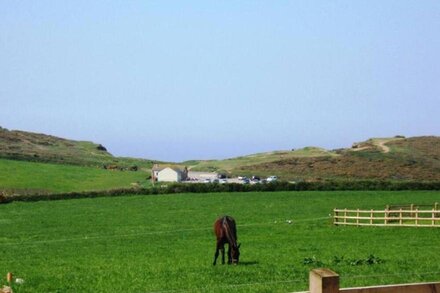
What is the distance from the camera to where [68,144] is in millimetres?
139250

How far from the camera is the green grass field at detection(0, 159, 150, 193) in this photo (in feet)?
252

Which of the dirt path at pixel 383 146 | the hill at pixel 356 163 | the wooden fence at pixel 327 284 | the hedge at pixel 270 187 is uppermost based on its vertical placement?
the dirt path at pixel 383 146

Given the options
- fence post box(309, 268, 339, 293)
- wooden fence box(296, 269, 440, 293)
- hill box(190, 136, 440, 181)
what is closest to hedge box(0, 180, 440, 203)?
hill box(190, 136, 440, 181)

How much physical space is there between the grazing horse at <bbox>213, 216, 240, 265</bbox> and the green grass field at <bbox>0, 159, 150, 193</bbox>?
53766 mm

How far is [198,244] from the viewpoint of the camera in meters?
32.8

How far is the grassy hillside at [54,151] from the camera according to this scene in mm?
100825

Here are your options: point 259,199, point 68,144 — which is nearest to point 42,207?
point 259,199

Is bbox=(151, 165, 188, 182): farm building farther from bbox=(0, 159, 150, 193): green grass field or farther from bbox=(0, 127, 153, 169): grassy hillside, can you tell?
bbox=(0, 127, 153, 169): grassy hillside

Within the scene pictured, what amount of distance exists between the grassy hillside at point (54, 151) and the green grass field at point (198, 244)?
3750 centimetres

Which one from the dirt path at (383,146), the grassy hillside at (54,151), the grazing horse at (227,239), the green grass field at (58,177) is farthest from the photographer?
the dirt path at (383,146)

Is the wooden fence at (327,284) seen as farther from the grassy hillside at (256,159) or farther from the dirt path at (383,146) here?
the dirt path at (383,146)

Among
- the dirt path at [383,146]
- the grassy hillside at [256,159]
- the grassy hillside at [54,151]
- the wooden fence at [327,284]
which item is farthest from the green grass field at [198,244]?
the grassy hillside at [256,159]

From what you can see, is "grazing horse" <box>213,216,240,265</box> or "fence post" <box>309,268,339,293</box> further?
"grazing horse" <box>213,216,240,265</box>

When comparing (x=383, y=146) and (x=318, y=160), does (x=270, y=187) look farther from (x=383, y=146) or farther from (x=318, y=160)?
(x=383, y=146)
